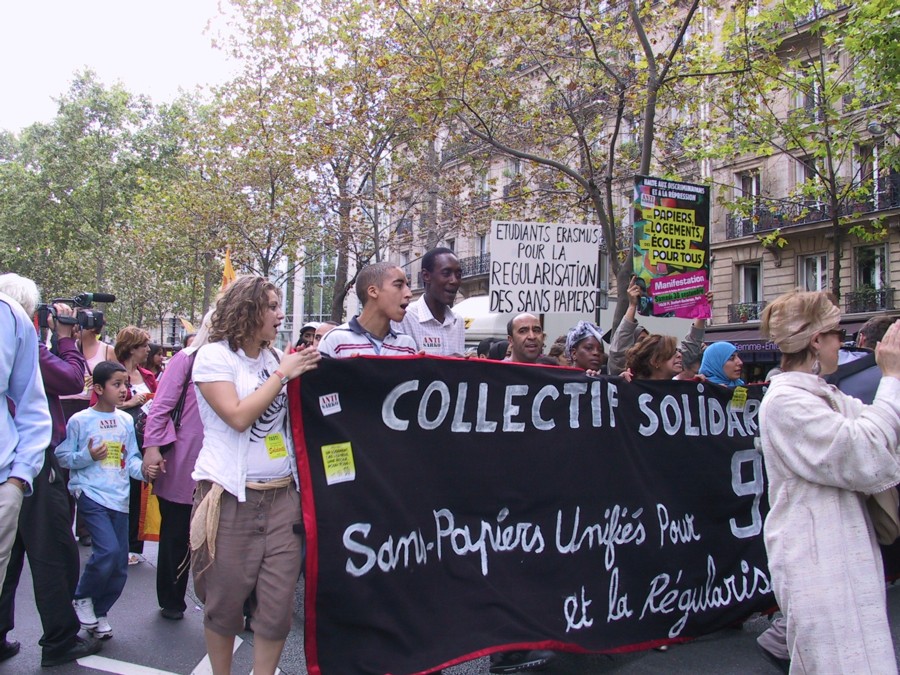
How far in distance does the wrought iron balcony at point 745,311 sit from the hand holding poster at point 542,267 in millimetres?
20392

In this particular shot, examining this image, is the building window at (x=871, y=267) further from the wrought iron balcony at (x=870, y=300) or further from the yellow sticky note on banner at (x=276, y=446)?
the yellow sticky note on banner at (x=276, y=446)

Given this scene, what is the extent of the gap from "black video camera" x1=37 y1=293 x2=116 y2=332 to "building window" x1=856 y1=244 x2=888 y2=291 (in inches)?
890

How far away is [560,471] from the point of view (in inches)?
154

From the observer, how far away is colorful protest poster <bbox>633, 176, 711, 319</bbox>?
671 centimetres

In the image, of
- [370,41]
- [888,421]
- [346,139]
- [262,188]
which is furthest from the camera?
[262,188]

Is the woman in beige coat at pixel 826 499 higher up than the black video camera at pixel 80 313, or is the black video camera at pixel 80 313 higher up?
the black video camera at pixel 80 313

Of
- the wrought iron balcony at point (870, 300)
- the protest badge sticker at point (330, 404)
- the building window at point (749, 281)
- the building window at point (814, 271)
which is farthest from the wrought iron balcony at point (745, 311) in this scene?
the protest badge sticker at point (330, 404)

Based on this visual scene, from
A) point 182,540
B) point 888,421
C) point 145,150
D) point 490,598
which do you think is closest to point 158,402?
point 182,540

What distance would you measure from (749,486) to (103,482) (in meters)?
3.73

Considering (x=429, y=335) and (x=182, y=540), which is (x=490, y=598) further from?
(x=182, y=540)

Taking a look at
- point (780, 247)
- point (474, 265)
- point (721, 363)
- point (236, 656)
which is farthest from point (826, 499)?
point (474, 265)

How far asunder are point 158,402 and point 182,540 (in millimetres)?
849

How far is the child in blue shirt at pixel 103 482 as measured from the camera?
4.39 m

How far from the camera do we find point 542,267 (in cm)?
705
